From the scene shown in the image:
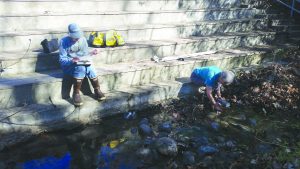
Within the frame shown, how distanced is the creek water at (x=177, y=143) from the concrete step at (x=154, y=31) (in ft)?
6.57

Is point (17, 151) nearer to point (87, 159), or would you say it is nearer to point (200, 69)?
point (87, 159)

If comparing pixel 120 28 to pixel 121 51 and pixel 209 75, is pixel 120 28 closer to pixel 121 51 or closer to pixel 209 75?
pixel 121 51

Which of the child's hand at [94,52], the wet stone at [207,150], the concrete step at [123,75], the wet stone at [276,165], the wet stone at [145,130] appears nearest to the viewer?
the wet stone at [276,165]

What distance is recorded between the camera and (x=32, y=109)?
19.0 ft

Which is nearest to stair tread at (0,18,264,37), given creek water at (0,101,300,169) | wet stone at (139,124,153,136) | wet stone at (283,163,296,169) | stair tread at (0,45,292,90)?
stair tread at (0,45,292,90)

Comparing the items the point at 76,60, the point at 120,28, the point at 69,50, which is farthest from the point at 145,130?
the point at 120,28

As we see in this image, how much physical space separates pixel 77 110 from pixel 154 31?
127 inches

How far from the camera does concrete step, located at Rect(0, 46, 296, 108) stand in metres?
5.78

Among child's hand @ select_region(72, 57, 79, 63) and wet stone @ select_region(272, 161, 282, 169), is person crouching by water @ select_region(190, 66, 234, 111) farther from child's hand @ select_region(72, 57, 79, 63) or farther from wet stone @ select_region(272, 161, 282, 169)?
child's hand @ select_region(72, 57, 79, 63)

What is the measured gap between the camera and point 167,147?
17.9ft

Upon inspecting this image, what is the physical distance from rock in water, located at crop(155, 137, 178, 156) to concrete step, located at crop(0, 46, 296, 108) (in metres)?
1.85

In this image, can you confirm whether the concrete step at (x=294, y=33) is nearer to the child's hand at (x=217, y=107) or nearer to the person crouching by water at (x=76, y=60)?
the child's hand at (x=217, y=107)

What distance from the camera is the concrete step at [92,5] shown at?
7.04 m

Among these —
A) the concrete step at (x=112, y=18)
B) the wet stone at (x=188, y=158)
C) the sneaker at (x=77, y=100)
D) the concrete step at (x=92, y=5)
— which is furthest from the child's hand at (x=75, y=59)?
the wet stone at (x=188, y=158)
